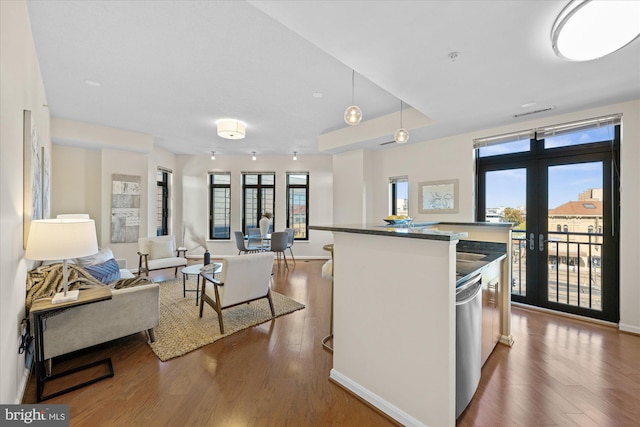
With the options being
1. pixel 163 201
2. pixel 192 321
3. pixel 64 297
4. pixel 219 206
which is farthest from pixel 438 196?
pixel 163 201

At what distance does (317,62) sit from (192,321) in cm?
327

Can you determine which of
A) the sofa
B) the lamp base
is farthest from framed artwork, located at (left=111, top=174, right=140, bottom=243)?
the lamp base

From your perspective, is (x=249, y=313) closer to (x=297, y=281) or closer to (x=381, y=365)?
(x=297, y=281)

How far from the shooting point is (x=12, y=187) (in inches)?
64.9

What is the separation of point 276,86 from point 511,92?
104 inches

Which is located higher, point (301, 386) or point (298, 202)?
point (298, 202)

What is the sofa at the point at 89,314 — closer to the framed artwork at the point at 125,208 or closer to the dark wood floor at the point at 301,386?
the dark wood floor at the point at 301,386

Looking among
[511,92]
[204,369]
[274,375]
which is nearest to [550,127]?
[511,92]

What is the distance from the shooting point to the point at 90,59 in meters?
2.62

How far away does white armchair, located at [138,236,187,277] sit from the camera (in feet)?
15.1

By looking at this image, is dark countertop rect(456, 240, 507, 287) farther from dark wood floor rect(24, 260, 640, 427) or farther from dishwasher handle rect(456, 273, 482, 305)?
dark wood floor rect(24, 260, 640, 427)

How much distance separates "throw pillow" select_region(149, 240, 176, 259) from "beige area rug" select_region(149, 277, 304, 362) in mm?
954

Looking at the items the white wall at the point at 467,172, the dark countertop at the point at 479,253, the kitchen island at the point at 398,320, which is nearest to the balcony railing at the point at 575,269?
the white wall at the point at 467,172

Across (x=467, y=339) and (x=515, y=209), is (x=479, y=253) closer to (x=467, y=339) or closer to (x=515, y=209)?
(x=467, y=339)
